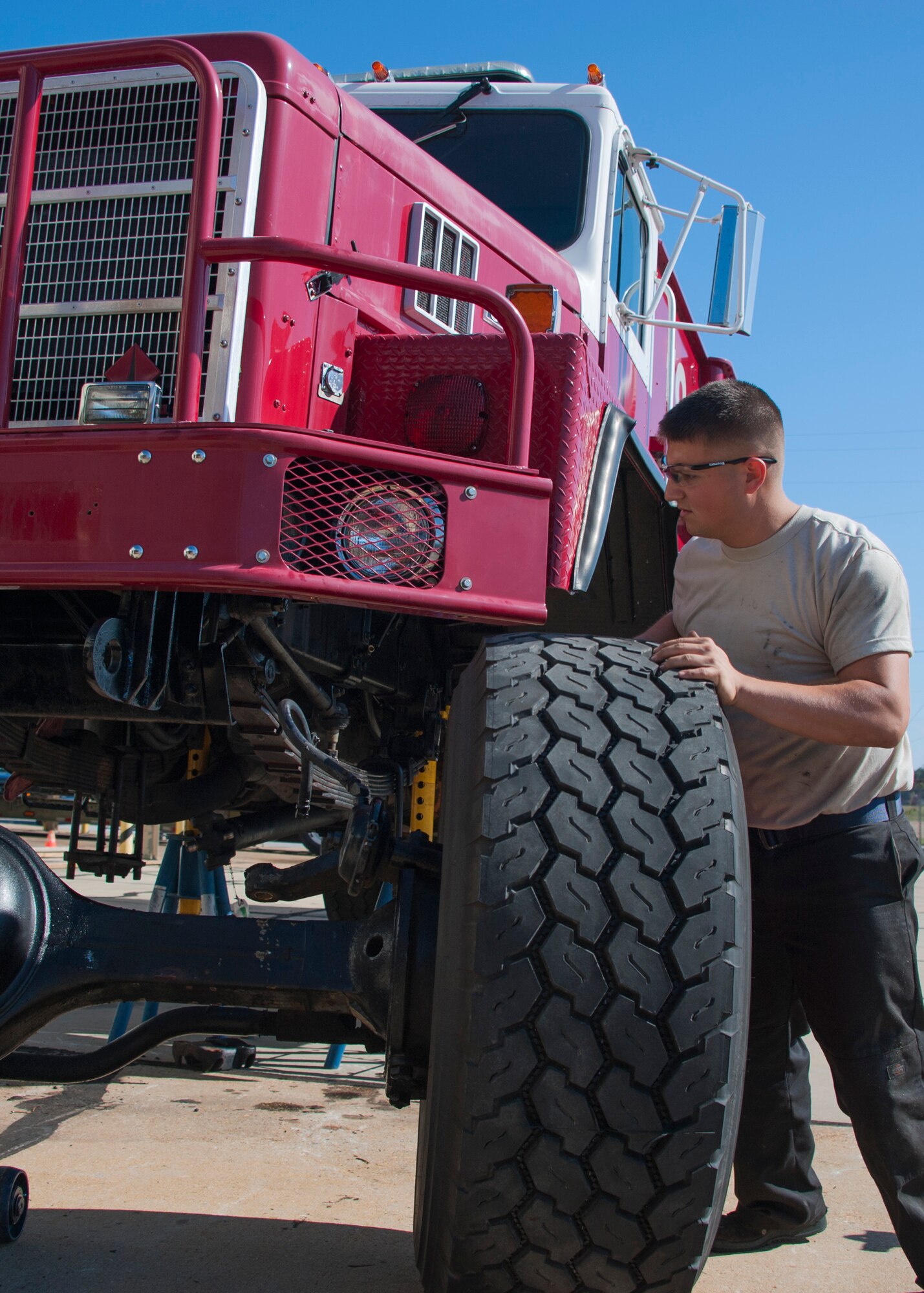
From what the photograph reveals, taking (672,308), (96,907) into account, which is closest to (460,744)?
(96,907)

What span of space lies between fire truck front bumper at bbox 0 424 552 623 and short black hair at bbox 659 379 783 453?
0.38m

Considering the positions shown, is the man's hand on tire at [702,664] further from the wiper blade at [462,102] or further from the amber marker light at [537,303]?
the wiper blade at [462,102]

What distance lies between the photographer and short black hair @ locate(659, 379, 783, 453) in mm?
2406

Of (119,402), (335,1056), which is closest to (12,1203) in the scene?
(119,402)

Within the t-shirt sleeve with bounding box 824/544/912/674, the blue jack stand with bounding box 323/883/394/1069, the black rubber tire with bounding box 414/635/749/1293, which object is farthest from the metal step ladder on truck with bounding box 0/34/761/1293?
the blue jack stand with bounding box 323/883/394/1069

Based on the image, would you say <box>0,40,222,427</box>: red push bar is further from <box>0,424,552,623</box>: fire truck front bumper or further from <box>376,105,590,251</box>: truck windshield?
<box>376,105,590,251</box>: truck windshield

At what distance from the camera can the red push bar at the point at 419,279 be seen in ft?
7.63

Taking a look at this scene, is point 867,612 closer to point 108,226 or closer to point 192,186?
point 192,186

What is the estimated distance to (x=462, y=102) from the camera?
4996 mm

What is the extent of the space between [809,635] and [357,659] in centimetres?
106

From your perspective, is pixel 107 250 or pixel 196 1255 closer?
pixel 196 1255

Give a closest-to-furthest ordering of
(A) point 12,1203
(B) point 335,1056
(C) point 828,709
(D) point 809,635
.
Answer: (C) point 828,709
(D) point 809,635
(A) point 12,1203
(B) point 335,1056

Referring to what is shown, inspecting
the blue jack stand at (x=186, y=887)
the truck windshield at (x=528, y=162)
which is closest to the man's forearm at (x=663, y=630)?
the truck windshield at (x=528, y=162)

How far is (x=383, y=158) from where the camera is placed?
327cm
